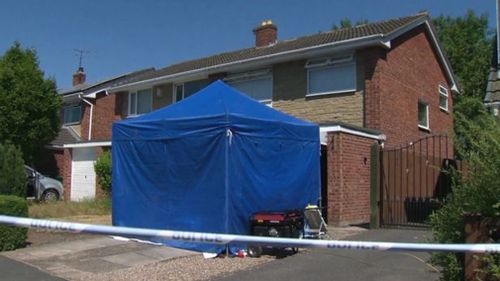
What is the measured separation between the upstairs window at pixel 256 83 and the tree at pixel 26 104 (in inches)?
335

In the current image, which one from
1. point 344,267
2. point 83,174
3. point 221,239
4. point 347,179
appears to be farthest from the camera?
point 83,174

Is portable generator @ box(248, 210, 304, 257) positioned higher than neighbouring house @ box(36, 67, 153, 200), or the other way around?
neighbouring house @ box(36, 67, 153, 200)

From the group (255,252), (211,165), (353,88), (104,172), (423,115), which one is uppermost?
(353,88)

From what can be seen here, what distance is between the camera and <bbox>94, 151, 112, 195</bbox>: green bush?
21094mm

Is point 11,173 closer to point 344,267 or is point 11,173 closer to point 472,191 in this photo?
point 344,267

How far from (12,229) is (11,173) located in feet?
13.6

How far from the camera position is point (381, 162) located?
1388 centimetres

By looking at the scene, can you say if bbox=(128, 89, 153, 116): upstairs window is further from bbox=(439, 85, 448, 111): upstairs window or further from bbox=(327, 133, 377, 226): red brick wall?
bbox=(327, 133, 377, 226): red brick wall

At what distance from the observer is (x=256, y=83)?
19.9 m

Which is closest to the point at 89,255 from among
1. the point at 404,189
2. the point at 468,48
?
the point at 404,189

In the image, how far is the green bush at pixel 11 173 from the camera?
1423cm

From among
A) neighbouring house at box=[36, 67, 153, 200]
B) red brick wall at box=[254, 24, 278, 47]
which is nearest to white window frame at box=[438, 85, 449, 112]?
red brick wall at box=[254, 24, 278, 47]

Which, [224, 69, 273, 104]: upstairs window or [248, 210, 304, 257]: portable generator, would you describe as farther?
[224, 69, 273, 104]: upstairs window

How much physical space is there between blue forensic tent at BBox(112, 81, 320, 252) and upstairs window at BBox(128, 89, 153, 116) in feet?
39.5
